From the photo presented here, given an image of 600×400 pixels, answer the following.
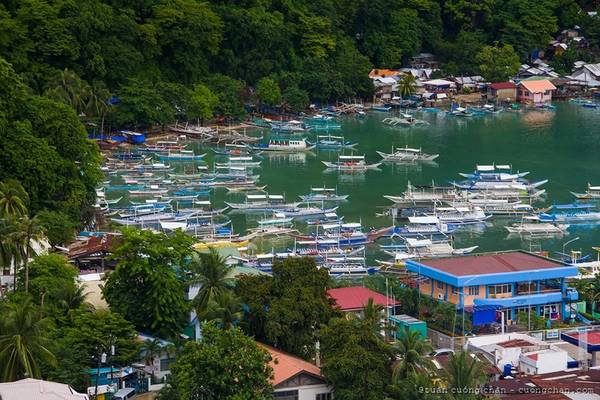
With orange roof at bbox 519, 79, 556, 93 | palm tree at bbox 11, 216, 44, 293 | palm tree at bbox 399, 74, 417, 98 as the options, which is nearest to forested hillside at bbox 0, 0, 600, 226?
palm tree at bbox 399, 74, 417, 98

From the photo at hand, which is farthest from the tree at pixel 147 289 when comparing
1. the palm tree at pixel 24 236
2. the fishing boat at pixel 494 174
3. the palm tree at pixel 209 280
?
the fishing boat at pixel 494 174

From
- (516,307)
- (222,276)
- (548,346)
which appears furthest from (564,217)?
(222,276)

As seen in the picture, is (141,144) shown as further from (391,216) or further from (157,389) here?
(157,389)

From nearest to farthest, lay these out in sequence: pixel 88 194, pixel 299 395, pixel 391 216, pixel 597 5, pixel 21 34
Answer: pixel 299 395, pixel 88 194, pixel 391 216, pixel 21 34, pixel 597 5

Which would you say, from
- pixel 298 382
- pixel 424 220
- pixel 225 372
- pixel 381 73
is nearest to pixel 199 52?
pixel 381 73

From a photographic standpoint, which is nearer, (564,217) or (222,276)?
(222,276)

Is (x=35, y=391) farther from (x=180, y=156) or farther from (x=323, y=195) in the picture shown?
(x=180, y=156)

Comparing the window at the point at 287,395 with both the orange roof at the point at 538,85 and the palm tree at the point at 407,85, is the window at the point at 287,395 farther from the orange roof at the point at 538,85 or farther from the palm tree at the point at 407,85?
the orange roof at the point at 538,85
